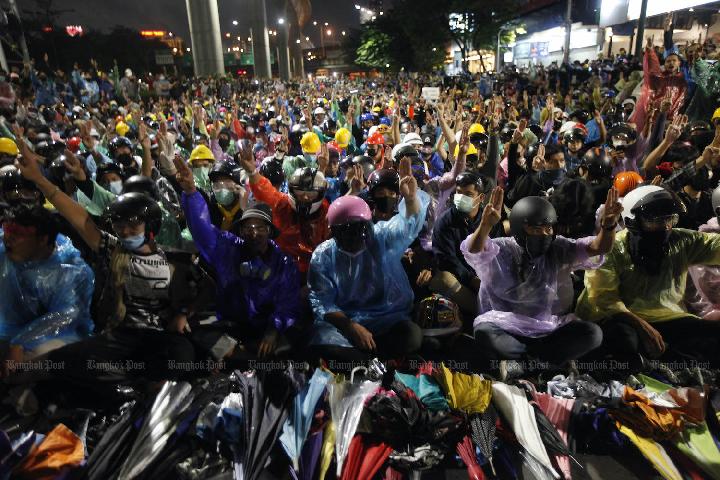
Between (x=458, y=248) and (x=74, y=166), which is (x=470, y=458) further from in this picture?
(x=74, y=166)

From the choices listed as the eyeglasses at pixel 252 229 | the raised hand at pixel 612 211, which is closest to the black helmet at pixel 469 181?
the raised hand at pixel 612 211

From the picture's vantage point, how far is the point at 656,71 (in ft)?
27.1

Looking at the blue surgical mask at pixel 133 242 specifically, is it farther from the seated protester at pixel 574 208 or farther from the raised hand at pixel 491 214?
the seated protester at pixel 574 208

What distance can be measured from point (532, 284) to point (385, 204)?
1668 mm

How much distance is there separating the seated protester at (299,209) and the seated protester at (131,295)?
1286 mm

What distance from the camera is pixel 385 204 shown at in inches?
174

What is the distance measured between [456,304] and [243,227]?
210 centimetres

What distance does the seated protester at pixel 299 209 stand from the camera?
4.34m

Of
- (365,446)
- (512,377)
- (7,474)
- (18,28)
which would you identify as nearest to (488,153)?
(512,377)

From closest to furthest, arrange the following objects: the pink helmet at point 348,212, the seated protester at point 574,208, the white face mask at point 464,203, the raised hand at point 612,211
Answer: the raised hand at point 612,211 → the pink helmet at point 348,212 → the white face mask at point 464,203 → the seated protester at point 574,208

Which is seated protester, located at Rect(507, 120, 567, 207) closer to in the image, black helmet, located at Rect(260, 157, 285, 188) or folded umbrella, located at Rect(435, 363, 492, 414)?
black helmet, located at Rect(260, 157, 285, 188)

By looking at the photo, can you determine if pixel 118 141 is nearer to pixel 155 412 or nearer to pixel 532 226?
pixel 155 412

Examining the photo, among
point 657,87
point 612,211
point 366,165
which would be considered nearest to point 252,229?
point 612,211

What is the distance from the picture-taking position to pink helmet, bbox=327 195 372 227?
3.42 m
